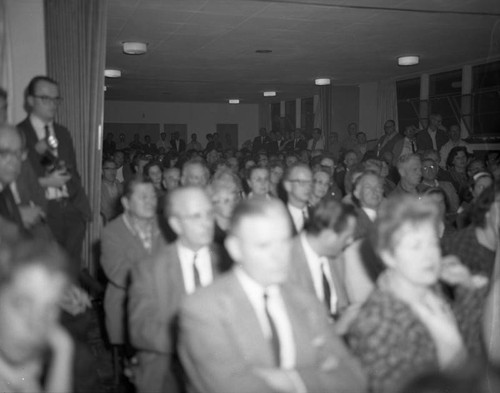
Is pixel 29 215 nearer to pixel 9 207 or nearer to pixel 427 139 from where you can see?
pixel 9 207

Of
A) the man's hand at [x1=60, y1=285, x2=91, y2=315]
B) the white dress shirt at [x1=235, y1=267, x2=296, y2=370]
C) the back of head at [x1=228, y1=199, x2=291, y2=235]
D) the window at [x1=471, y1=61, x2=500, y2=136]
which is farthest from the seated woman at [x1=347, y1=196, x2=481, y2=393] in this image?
the window at [x1=471, y1=61, x2=500, y2=136]

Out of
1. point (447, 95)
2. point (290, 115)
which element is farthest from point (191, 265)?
point (290, 115)

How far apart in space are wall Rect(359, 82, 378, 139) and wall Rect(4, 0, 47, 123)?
10499 millimetres

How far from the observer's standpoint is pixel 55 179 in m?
3.13

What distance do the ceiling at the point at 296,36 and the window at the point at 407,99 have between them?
18.0 inches

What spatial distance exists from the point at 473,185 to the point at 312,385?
3433mm

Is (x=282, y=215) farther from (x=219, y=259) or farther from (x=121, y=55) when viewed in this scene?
(x=121, y=55)

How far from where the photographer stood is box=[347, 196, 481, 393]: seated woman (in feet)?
5.37

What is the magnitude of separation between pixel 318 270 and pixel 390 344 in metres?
1.12

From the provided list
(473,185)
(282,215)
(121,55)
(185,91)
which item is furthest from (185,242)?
(185,91)

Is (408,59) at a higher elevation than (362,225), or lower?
higher

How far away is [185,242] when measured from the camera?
2.36m

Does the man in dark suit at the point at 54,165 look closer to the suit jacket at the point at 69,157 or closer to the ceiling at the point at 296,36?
the suit jacket at the point at 69,157

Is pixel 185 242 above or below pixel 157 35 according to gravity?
below
